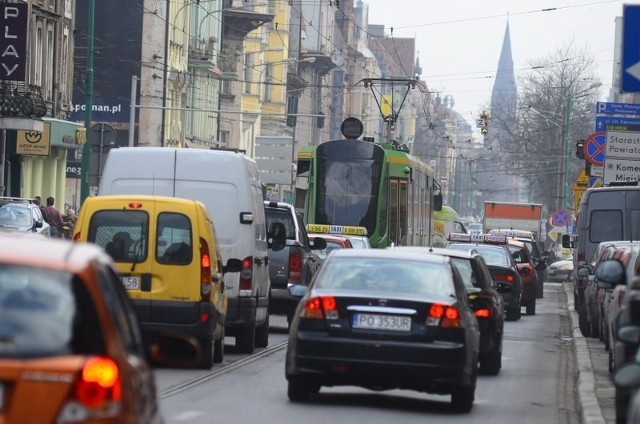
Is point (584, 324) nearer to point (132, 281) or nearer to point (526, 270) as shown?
point (526, 270)

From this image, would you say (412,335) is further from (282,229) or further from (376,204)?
(376,204)

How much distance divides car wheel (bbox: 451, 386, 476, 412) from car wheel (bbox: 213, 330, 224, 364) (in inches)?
161

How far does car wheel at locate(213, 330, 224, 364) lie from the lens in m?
17.7

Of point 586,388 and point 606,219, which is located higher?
point 606,219

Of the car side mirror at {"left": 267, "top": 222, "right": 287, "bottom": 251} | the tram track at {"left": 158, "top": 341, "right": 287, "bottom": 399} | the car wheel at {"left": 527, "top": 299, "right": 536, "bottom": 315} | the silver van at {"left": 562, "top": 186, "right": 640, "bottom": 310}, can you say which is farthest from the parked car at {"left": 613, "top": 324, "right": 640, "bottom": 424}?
the car wheel at {"left": 527, "top": 299, "right": 536, "bottom": 315}

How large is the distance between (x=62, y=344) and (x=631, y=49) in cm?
1262

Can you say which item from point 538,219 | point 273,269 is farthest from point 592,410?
point 538,219

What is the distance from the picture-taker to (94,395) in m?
5.82

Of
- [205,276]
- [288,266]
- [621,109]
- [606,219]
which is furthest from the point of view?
[621,109]

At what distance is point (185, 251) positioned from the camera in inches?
655

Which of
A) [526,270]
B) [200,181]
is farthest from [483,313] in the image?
[526,270]

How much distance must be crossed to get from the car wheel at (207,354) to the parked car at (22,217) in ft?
59.9

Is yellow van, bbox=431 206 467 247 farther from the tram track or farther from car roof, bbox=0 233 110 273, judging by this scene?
car roof, bbox=0 233 110 273

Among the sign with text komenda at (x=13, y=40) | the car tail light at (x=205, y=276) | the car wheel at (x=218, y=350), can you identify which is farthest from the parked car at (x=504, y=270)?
the car tail light at (x=205, y=276)
